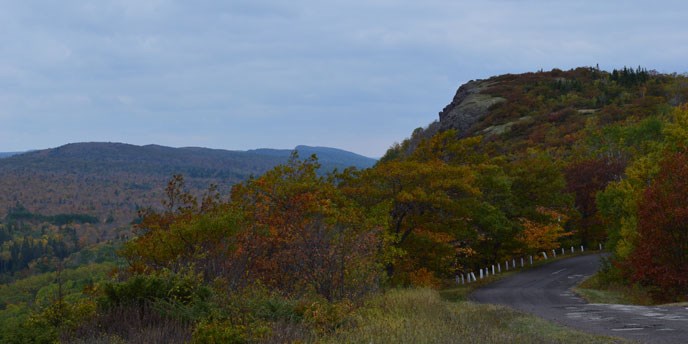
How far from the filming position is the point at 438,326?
487 inches

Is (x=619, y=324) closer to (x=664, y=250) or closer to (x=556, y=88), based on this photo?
(x=664, y=250)

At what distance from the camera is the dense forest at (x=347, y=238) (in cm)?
1176

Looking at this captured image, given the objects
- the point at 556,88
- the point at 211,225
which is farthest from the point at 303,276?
the point at 556,88

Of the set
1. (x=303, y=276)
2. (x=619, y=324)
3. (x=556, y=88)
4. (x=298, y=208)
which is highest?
(x=556, y=88)

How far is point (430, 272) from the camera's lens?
35188mm

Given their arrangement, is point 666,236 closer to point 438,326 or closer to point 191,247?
point 438,326

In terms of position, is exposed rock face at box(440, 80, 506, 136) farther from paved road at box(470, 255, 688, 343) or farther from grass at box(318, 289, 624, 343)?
grass at box(318, 289, 624, 343)

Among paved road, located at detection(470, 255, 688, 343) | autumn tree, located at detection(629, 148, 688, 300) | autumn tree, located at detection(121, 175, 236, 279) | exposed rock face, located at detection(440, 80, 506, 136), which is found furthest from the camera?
exposed rock face, located at detection(440, 80, 506, 136)

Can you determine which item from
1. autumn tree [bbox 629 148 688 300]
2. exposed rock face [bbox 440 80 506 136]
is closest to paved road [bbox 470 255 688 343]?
autumn tree [bbox 629 148 688 300]

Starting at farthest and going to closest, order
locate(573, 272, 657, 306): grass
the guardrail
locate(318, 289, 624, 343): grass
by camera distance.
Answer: the guardrail, locate(573, 272, 657, 306): grass, locate(318, 289, 624, 343): grass

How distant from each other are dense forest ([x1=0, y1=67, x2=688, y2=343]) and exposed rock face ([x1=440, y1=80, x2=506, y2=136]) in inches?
1973

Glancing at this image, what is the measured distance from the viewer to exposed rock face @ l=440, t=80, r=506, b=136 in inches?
4722

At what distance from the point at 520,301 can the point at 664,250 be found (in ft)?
21.0

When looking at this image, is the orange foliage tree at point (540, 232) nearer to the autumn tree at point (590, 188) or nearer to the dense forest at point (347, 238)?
the dense forest at point (347, 238)
